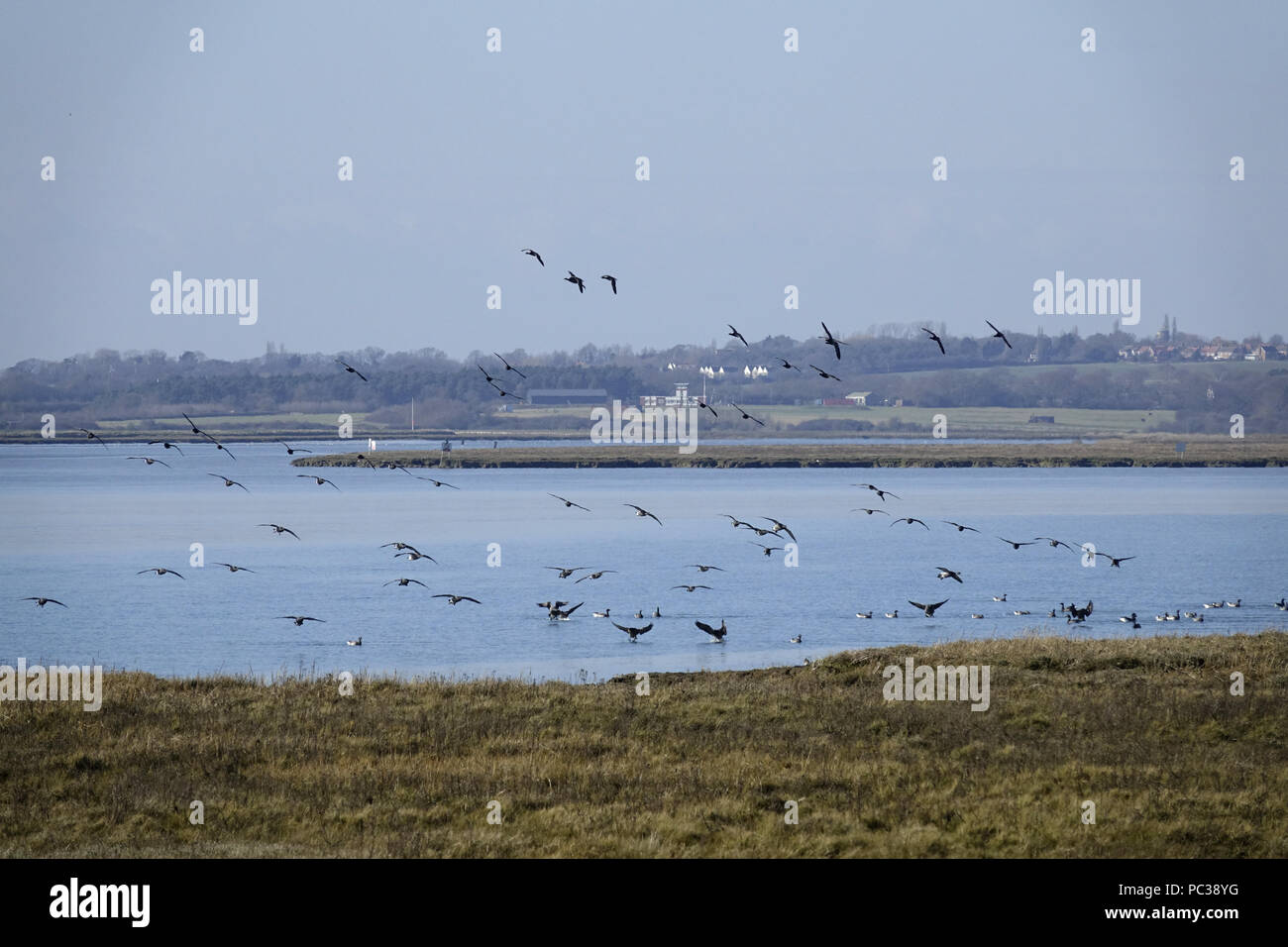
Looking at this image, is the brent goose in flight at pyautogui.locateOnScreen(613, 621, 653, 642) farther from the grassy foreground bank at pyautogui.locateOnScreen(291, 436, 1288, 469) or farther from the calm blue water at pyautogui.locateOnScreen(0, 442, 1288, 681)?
the grassy foreground bank at pyautogui.locateOnScreen(291, 436, 1288, 469)

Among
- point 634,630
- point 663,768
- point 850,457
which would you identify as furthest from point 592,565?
point 850,457

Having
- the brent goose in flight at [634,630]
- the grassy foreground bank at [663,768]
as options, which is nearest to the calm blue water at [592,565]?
the brent goose in flight at [634,630]

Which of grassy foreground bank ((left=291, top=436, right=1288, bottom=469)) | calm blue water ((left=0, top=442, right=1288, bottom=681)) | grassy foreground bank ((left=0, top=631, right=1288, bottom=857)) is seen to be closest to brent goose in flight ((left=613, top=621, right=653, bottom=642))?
calm blue water ((left=0, top=442, right=1288, bottom=681))

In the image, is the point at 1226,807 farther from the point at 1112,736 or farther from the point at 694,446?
the point at 694,446

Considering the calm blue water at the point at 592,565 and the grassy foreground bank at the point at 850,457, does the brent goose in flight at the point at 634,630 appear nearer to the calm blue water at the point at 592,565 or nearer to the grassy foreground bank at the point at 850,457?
the calm blue water at the point at 592,565

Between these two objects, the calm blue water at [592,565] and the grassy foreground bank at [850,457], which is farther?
the grassy foreground bank at [850,457]

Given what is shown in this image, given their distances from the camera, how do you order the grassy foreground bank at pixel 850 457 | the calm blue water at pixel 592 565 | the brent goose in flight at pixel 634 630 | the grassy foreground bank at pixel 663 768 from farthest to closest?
the grassy foreground bank at pixel 850 457 < the calm blue water at pixel 592 565 < the brent goose in flight at pixel 634 630 < the grassy foreground bank at pixel 663 768
